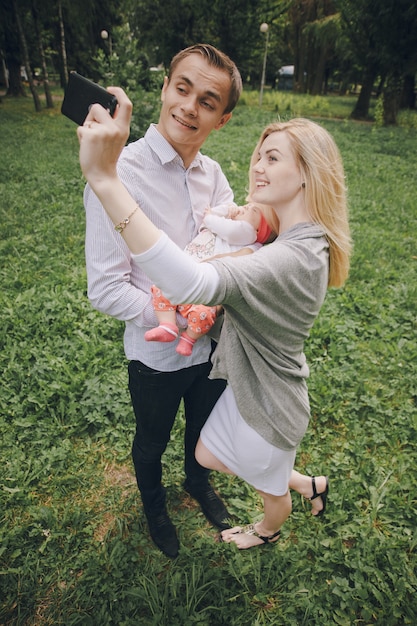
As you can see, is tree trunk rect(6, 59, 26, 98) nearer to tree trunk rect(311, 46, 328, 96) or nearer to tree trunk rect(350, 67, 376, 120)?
tree trunk rect(350, 67, 376, 120)

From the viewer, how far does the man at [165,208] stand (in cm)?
149

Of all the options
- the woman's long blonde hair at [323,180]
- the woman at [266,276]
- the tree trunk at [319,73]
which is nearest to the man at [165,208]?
the woman at [266,276]

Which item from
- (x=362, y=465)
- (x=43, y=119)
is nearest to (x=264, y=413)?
(x=362, y=465)

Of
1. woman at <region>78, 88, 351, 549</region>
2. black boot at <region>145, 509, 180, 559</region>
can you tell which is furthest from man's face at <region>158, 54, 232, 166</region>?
black boot at <region>145, 509, 180, 559</region>

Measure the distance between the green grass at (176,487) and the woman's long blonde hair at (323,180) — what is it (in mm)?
1714

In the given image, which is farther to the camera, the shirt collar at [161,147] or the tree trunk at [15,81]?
the tree trunk at [15,81]

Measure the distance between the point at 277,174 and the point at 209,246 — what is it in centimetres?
41

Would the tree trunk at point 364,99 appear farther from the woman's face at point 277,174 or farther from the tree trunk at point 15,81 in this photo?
the woman's face at point 277,174

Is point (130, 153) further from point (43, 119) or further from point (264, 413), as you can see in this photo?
point (43, 119)

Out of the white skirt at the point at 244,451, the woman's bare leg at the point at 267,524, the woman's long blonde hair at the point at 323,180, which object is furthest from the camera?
the woman's bare leg at the point at 267,524

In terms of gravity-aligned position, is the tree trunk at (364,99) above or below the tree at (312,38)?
below

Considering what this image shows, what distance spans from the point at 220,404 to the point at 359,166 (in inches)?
400

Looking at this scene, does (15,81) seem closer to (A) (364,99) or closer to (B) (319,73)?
(A) (364,99)

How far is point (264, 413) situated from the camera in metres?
1.60
